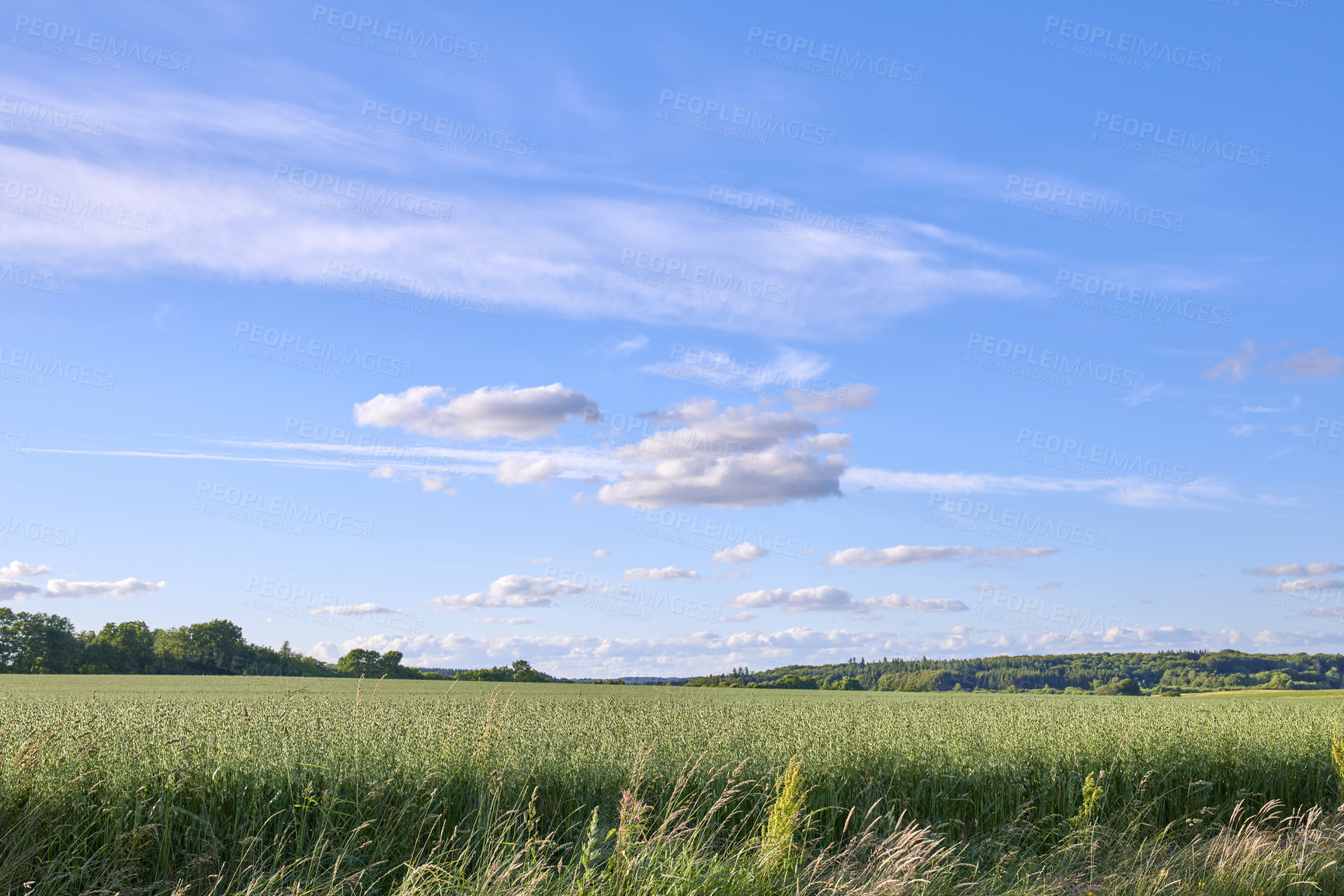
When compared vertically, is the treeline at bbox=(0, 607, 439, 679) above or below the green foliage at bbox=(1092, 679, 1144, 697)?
above

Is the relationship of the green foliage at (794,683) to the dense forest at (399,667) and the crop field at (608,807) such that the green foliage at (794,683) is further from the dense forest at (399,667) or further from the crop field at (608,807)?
the crop field at (608,807)

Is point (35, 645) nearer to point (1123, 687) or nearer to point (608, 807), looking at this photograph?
point (608, 807)

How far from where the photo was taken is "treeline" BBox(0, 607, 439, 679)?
65.2 meters

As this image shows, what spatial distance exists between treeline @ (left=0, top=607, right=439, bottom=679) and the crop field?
5796 cm

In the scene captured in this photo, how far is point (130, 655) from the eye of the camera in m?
68.9

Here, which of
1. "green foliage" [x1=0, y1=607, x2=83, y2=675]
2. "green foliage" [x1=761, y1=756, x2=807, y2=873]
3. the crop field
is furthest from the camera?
"green foliage" [x1=0, y1=607, x2=83, y2=675]

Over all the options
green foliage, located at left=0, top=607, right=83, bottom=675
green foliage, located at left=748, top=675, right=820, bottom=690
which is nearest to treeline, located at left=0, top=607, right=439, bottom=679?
green foliage, located at left=0, top=607, right=83, bottom=675

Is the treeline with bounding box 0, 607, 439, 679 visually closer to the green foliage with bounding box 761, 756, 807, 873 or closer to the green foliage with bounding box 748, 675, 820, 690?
the green foliage with bounding box 748, 675, 820, 690

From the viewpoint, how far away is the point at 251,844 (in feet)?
23.1

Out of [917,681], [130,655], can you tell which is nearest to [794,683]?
[917,681]

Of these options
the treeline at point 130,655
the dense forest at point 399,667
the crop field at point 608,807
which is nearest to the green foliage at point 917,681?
the dense forest at point 399,667

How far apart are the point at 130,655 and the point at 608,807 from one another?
76.6 metres

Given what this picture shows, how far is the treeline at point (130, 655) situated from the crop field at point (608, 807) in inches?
2282

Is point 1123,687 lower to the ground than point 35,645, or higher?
lower
